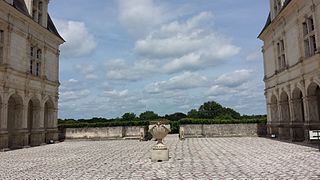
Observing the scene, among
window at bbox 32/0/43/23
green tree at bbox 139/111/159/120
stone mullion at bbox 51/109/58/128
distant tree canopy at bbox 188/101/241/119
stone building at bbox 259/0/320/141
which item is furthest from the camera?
distant tree canopy at bbox 188/101/241/119

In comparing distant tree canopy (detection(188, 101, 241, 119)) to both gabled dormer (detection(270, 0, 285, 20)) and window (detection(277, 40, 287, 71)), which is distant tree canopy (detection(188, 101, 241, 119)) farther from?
window (detection(277, 40, 287, 71))

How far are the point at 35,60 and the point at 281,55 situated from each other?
19.5 metres

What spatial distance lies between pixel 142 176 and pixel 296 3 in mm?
17157

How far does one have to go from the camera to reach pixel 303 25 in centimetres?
2056

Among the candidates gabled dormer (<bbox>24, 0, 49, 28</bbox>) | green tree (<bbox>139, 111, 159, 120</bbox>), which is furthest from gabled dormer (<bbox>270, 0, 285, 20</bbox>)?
green tree (<bbox>139, 111, 159, 120</bbox>)

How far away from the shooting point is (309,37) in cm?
1977

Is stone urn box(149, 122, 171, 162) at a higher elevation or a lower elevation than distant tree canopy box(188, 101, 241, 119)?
lower

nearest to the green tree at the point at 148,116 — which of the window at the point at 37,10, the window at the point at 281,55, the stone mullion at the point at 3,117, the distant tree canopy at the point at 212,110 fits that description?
the distant tree canopy at the point at 212,110

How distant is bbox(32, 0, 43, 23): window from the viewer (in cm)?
2545

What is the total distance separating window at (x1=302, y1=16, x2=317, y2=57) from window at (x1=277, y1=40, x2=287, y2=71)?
382 centimetres

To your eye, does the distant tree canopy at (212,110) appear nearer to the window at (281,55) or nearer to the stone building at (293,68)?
the stone building at (293,68)

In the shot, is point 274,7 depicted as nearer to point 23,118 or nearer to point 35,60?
point 35,60

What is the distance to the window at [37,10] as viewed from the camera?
83.5ft

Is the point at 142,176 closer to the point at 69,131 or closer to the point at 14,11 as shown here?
the point at 14,11
